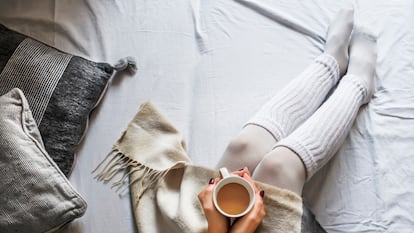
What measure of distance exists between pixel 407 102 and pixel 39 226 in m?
0.82

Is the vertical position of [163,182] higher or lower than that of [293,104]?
lower

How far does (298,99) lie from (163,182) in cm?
35

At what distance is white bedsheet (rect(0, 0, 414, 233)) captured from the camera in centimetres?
102

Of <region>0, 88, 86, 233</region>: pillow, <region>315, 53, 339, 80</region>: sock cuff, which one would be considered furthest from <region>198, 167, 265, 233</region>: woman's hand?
<region>315, 53, 339, 80</region>: sock cuff

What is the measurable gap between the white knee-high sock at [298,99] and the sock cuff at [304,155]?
6cm

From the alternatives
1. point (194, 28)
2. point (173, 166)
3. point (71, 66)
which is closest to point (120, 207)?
point (173, 166)

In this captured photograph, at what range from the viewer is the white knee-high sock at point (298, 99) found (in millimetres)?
1072

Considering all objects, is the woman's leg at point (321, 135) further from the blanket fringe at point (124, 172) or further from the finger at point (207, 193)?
the blanket fringe at point (124, 172)

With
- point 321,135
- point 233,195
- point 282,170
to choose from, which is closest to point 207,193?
point 233,195

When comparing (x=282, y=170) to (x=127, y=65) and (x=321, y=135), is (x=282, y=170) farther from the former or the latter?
(x=127, y=65)

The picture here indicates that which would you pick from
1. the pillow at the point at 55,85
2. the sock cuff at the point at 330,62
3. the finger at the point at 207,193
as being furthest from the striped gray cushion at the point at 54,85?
the sock cuff at the point at 330,62

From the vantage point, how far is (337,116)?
1.07 m

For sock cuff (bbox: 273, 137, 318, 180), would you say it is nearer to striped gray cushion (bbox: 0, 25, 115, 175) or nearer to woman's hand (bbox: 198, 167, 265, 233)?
woman's hand (bbox: 198, 167, 265, 233)

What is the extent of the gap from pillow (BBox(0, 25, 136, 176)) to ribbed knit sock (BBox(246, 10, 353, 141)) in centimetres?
37
